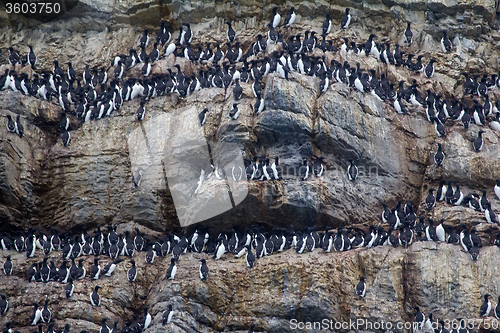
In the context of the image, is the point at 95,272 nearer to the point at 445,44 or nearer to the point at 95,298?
the point at 95,298

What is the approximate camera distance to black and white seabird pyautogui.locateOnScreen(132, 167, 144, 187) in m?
21.1

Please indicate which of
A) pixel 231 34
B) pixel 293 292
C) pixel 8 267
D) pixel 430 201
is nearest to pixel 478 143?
pixel 430 201

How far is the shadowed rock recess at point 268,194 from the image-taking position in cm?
1827

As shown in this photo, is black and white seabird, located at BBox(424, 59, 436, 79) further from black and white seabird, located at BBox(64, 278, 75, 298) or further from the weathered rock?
black and white seabird, located at BBox(64, 278, 75, 298)

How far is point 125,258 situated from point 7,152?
4.66 metres

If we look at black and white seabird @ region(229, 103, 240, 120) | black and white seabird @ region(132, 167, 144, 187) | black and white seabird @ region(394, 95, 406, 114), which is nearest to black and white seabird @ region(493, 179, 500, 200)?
black and white seabird @ region(394, 95, 406, 114)

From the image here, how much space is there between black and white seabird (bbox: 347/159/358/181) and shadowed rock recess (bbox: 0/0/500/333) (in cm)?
15

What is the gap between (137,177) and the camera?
2114 centimetres

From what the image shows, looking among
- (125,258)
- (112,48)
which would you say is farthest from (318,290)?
(112,48)

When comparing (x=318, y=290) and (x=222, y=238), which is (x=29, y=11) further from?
(x=318, y=290)

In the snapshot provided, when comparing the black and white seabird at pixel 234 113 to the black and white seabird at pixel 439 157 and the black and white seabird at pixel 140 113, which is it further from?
the black and white seabird at pixel 439 157

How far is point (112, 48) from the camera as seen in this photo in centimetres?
2627

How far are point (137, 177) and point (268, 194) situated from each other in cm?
391

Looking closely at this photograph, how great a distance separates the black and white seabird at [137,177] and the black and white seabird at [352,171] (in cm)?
585
